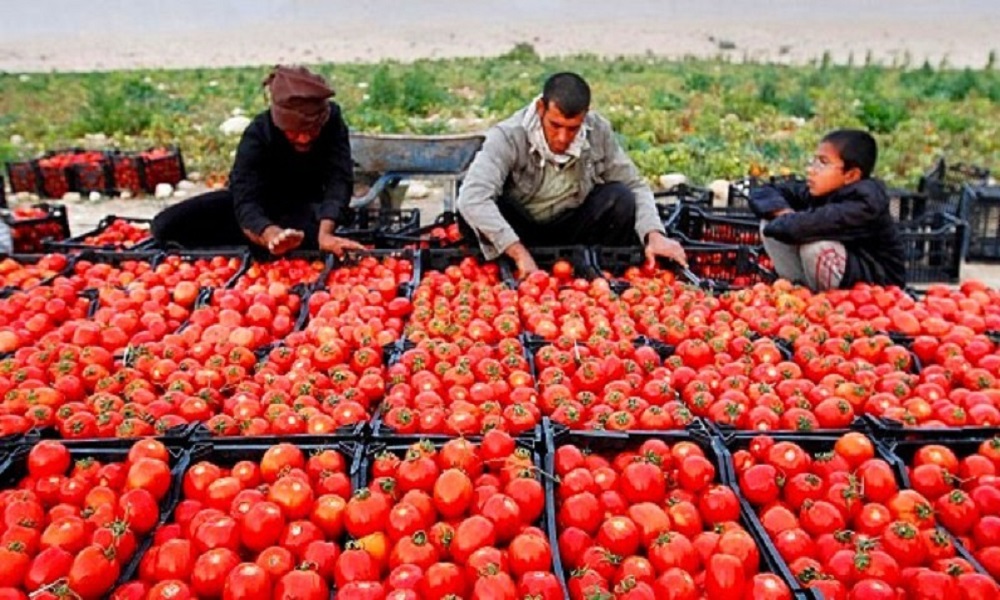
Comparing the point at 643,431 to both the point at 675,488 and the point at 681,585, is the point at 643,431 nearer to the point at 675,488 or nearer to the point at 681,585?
the point at 675,488

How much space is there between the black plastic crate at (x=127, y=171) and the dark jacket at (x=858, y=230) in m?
8.39

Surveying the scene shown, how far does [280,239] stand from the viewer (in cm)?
502

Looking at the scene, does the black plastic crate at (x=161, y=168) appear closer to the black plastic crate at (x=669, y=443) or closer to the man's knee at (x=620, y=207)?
the man's knee at (x=620, y=207)

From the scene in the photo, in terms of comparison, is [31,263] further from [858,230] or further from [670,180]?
[670,180]

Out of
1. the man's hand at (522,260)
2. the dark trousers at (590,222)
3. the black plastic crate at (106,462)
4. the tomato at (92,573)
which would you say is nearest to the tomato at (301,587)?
the tomato at (92,573)

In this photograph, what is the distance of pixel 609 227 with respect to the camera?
541 cm

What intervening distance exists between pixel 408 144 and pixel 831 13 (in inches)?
4054

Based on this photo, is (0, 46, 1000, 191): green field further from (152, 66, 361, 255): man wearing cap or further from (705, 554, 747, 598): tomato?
(705, 554, 747, 598): tomato

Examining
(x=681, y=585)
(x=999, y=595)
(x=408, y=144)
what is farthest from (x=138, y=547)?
(x=408, y=144)

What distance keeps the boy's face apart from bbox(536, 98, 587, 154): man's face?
1.37 meters

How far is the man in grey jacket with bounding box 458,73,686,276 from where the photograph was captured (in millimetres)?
4949

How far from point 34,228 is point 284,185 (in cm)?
220

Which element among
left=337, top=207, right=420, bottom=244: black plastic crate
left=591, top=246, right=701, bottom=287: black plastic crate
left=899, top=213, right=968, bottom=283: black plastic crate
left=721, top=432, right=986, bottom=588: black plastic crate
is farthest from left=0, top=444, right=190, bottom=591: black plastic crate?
left=899, top=213, right=968, bottom=283: black plastic crate

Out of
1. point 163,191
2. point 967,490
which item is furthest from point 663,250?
point 163,191
